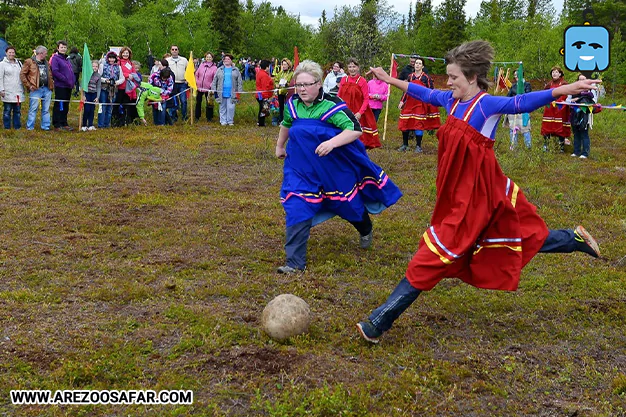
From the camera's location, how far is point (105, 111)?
51.2 ft

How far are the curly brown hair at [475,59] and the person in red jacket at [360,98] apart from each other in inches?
323

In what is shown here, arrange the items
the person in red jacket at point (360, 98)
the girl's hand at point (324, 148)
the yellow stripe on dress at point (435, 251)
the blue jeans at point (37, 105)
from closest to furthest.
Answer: the yellow stripe on dress at point (435, 251)
the girl's hand at point (324, 148)
the person in red jacket at point (360, 98)
the blue jeans at point (37, 105)

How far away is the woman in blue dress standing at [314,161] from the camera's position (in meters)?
5.79

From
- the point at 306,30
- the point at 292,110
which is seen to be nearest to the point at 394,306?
the point at 292,110

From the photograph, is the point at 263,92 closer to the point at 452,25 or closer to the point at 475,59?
the point at 475,59

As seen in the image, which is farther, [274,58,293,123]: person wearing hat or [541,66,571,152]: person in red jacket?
[274,58,293,123]: person wearing hat

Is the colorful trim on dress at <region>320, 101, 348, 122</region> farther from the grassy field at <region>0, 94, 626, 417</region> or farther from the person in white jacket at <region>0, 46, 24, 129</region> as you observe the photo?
the person in white jacket at <region>0, 46, 24, 129</region>

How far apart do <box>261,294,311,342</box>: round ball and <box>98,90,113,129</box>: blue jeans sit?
39.8 feet

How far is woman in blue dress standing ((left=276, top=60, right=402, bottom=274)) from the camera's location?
228 inches

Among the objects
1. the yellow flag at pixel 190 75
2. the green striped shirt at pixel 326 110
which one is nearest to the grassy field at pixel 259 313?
the green striped shirt at pixel 326 110

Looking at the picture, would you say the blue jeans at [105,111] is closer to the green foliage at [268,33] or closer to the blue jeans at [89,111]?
the blue jeans at [89,111]

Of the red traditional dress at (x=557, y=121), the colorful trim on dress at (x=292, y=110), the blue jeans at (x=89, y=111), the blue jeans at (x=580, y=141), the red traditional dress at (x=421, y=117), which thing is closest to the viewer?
the colorful trim on dress at (x=292, y=110)

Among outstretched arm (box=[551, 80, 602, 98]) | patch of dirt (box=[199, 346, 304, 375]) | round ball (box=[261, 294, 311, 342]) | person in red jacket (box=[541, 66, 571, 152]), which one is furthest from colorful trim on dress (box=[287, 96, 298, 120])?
person in red jacket (box=[541, 66, 571, 152])

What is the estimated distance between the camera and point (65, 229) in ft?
23.1
